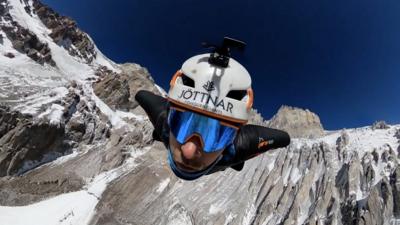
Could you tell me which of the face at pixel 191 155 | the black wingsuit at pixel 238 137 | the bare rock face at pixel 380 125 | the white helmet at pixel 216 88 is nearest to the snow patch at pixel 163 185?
the bare rock face at pixel 380 125

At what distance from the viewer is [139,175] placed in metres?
81.4

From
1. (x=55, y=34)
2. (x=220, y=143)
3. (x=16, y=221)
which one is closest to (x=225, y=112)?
(x=220, y=143)

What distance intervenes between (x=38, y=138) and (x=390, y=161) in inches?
2492

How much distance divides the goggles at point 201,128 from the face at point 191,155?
0.07 metres

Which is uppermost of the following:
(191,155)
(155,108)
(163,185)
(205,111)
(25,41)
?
(25,41)

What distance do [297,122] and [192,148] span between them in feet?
406

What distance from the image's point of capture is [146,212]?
72.9m

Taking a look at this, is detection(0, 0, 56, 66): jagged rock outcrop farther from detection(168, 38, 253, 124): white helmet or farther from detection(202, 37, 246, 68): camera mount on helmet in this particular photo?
detection(202, 37, 246, 68): camera mount on helmet

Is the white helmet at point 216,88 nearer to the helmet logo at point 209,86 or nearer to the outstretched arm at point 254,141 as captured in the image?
the helmet logo at point 209,86

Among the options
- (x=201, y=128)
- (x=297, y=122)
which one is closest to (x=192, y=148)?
(x=201, y=128)

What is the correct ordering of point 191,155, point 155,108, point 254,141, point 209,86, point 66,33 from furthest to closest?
point 66,33
point 155,108
point 254,141
point 209,86
point 191,155

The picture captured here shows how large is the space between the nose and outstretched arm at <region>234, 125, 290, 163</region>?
143 cm

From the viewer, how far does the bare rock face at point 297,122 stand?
123375 millimetres

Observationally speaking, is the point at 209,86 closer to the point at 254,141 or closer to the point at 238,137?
the point at 238,137
